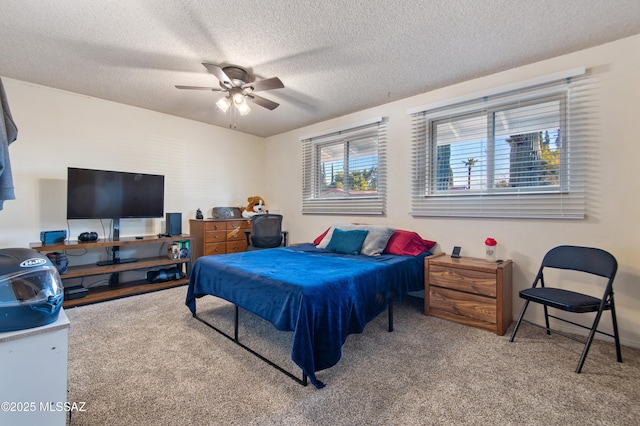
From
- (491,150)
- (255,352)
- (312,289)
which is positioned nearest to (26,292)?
(312,289)

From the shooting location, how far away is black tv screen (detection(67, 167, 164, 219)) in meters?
3.24

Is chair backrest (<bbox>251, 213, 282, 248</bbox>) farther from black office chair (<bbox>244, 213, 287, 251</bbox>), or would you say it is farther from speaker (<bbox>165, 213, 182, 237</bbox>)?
speaker (<bbox>165, 213, 182, 237</bbox>)

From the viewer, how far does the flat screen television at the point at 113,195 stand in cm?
324

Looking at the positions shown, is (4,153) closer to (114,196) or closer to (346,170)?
(114,196)

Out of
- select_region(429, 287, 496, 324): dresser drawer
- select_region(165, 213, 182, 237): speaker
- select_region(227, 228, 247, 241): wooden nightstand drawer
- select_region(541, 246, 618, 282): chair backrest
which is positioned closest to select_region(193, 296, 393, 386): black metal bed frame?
select_region(429, 287, 496, 324): dresser drawer

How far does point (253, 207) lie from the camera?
4.84m

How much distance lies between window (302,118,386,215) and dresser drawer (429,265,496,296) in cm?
122

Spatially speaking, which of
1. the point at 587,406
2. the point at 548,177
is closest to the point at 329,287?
the point at 587,406

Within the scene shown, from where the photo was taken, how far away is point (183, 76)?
292 centimetres

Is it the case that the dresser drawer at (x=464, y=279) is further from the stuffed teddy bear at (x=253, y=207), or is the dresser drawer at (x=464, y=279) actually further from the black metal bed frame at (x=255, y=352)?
the stuffed teddy bear at (x=253, y=207)

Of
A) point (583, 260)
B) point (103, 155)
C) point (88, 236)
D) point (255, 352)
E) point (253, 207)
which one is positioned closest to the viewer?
point (255, 352)

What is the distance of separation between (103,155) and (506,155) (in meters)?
4.74

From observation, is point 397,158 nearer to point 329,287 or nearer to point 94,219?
point 329,287

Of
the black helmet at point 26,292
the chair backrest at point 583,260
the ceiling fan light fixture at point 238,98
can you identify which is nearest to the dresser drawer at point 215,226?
the ceiling fan light fixture at point 238,98
